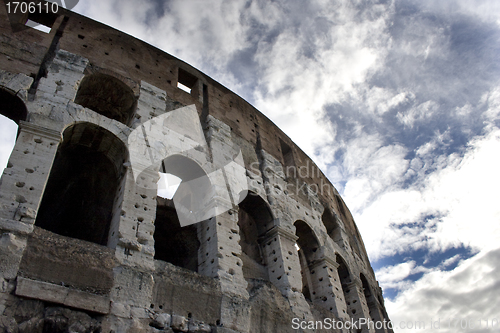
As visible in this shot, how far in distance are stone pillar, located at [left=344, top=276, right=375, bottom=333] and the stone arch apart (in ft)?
29.8

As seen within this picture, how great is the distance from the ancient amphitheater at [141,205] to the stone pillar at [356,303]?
0.04 m

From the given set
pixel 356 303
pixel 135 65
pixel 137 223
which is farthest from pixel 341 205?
pixel 137 223

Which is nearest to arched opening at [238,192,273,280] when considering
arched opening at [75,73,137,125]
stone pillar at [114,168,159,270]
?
stone pillar at [114,168,159,270]

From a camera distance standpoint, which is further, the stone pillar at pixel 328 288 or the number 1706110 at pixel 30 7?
the stone pillar at pixel 328 288

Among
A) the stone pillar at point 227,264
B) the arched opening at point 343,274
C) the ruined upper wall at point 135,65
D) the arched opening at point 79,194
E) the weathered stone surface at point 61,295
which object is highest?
the ruined upper wall at point 135,65

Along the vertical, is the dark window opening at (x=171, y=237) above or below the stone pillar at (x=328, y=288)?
above

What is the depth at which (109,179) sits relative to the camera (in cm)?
Result: 895

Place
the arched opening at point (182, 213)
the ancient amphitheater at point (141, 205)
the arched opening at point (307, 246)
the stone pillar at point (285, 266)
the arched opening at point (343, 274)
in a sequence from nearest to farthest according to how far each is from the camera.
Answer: the ancient amphitheater at point (141, 205)
the stone pillar at point (285, 266)
the arched opening at point (182, 213)
the arched opening at point (307, 246)
the arched opening at point (343, 274)

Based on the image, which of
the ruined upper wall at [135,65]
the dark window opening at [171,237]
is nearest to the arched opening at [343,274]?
the ruined upper wall at [135,65]

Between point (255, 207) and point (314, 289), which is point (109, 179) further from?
point (314, 289)

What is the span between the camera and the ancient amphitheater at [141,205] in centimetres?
525

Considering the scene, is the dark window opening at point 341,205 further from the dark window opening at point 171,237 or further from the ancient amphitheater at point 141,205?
the dark window opening at point 171,237

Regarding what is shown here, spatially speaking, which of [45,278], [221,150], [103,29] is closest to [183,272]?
[45,278]

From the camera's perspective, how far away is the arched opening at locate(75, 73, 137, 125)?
8445 mm
